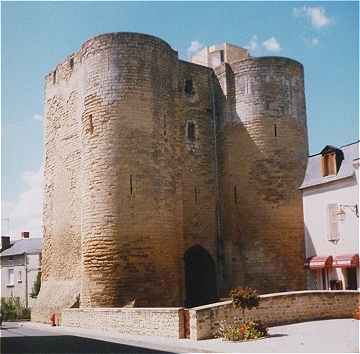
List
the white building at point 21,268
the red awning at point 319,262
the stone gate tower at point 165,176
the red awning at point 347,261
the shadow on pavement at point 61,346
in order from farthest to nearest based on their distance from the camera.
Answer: the white building at point 21,268, the stone gate tower at point 165,176, the red awning at point 319,262, the red awning at point 347,261, the shadow on pavement at point 61,346

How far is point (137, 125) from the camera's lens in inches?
783

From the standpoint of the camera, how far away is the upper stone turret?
88.5ft

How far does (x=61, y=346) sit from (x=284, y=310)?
206 inches

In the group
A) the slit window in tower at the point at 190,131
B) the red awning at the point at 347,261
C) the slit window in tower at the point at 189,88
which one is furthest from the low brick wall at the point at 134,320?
the slit window in tower at the point at 189,88

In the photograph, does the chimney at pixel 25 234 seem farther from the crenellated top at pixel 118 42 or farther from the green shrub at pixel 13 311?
the crenellated top at pixel 118 42

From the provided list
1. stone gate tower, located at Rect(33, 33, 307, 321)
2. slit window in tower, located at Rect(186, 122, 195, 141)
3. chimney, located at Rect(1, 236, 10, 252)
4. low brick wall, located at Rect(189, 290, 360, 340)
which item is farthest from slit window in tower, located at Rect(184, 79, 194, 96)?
chimney, located at Rect(1, 236, 10, 252)

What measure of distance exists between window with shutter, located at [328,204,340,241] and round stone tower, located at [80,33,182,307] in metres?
4.96

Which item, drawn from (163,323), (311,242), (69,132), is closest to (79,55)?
(69,132)

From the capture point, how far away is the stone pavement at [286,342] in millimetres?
10859

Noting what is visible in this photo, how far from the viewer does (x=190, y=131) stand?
23.1 meters

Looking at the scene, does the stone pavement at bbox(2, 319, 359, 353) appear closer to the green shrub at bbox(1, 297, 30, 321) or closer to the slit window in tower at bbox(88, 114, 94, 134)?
the slit window in tower at bbox(88, 114, 94, 134)

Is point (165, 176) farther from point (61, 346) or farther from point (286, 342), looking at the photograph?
point (286, 342)

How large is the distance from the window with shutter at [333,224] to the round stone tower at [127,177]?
4.96 metres

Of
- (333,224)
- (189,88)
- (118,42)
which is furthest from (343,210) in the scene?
(118,42)
